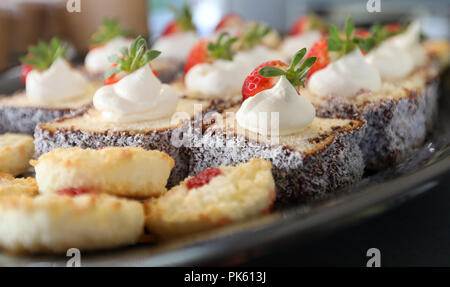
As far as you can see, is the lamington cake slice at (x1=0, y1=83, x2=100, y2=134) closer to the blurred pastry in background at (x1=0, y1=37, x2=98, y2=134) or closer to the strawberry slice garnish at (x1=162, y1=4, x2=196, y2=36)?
the blurred pastry in background at (x1=0, y1=37, x2=98, y2=134)

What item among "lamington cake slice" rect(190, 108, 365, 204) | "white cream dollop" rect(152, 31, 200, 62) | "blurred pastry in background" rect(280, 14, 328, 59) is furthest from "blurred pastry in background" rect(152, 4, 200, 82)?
"lamington cake slice" rect(190, 108, 365, 204)

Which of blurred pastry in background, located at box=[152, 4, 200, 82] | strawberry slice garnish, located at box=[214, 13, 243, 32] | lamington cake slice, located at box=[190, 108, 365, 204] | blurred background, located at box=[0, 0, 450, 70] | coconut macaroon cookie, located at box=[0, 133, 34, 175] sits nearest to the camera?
lamington cake slice, located at box=[190, 108, 365, 204]

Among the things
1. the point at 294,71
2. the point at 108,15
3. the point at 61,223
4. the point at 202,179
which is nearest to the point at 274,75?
the point at 294,71

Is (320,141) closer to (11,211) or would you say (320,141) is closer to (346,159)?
(346,159)

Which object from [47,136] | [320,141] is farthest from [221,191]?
[47,136]

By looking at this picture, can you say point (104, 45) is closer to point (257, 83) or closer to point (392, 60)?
point (257, 83)
